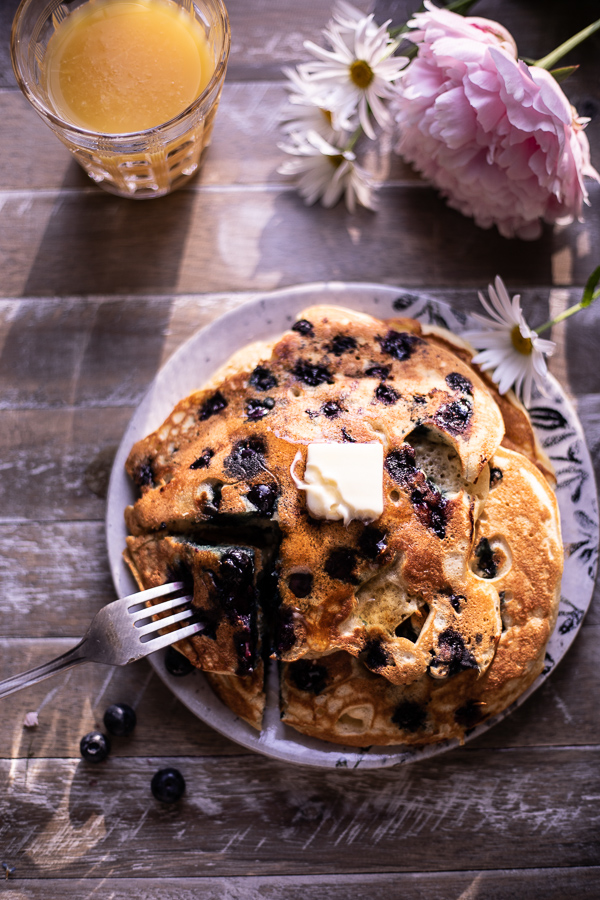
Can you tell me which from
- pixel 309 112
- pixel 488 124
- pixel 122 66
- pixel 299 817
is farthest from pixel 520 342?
pixel 299 817

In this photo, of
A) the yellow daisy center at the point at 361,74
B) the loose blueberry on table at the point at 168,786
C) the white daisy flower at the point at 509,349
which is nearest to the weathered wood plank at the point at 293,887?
the loose blueberry on table at the point at 168,786

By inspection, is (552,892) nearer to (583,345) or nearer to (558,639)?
(558,639)

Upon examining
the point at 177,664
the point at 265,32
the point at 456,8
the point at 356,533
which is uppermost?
the point at 456,8

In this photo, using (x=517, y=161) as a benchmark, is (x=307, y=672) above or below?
below

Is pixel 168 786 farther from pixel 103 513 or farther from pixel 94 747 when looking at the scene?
pixel 103 513

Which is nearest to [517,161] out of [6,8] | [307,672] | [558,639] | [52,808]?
Result: [558,639]
